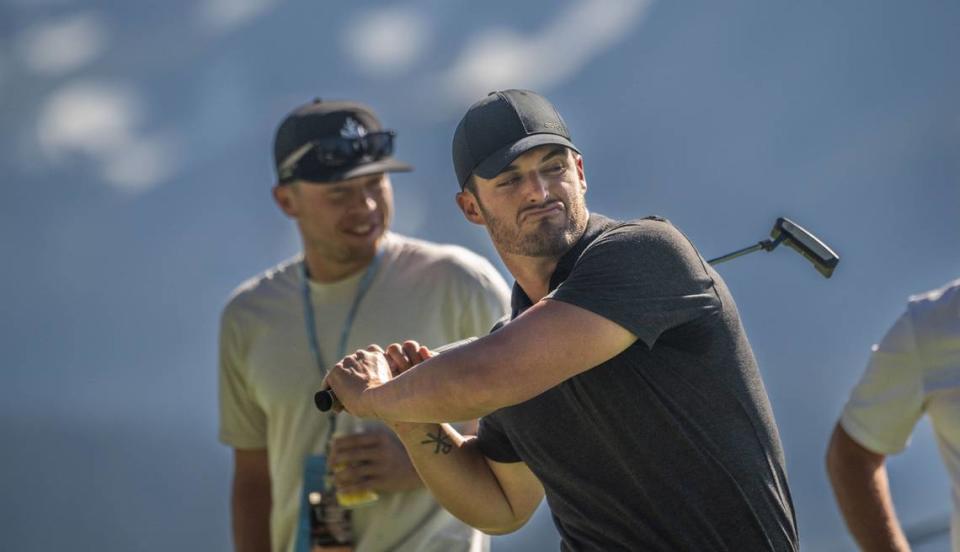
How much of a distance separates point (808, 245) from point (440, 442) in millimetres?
811

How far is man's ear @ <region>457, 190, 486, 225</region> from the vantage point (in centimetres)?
280

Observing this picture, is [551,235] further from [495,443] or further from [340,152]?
[340,152]

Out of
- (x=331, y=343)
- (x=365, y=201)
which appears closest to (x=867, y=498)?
(x=331, y=343)

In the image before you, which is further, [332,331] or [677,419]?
[332,331]

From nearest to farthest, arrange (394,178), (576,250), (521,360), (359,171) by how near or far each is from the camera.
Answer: (521,360), (576,250), (359,171), (394,178)

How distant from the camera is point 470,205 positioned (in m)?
2.84

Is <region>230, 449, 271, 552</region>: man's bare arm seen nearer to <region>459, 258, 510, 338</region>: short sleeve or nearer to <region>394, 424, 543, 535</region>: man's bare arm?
<region>459, 258, 510, 338</region>: short sleeve

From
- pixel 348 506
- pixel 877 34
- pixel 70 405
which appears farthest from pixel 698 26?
pixel 70 405

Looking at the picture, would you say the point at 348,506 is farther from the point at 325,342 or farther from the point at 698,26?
the point at 698,26

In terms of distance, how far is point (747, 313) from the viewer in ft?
15.9

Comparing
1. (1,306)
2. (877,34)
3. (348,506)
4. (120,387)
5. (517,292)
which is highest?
(877,34)

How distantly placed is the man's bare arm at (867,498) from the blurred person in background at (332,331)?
0.97 meters

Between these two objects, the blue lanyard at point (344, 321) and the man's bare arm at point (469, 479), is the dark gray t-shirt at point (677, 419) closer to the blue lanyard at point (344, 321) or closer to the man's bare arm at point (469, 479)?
the man's bare arm at point (469, 479)

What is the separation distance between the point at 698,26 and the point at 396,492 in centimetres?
200
